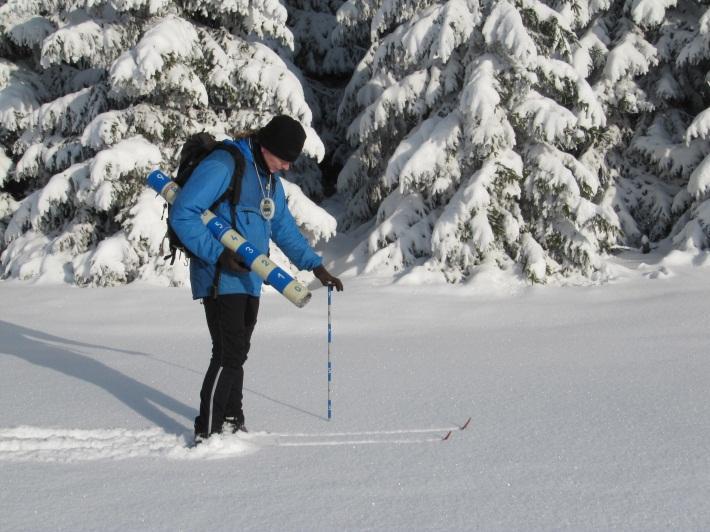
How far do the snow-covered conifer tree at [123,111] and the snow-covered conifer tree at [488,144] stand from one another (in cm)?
152

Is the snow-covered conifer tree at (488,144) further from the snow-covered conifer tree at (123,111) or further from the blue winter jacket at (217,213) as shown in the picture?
the blue winter jacket at (217,213)

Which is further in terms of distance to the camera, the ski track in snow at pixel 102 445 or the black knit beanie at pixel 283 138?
the black knit beanie at pixel 283 138

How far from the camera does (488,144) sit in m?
10.6

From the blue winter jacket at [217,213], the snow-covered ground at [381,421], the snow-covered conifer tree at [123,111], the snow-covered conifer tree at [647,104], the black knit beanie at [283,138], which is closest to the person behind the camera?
the snow-covered ground at [381,421]

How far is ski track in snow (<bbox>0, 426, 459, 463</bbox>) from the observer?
12.7 feet

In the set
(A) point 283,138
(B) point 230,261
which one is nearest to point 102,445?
(B) point 230,261

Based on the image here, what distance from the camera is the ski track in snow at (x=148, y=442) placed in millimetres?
3861

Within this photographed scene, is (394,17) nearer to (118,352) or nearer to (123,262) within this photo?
(123,262)

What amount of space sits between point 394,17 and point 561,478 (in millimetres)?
10445

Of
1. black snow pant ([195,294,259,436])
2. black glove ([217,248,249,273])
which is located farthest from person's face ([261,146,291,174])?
black snow pant ([195,294,259,436])

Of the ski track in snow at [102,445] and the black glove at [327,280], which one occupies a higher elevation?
the black glove at [327,280]

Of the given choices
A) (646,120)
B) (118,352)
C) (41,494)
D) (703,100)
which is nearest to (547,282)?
(646,120)

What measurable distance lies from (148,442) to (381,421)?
1.47 meters

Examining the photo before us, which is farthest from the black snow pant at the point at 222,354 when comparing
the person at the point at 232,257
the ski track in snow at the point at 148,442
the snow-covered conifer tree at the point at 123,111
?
the snow-covered conifer tree at the point at 123,111
